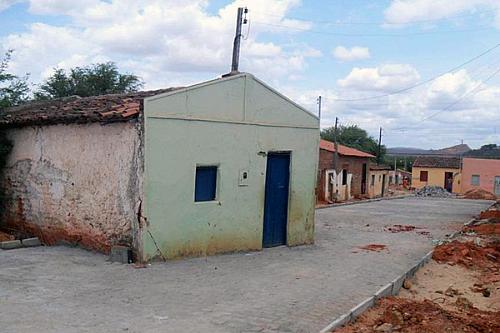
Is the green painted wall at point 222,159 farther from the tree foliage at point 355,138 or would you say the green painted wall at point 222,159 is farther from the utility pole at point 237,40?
the tree foliage at point 355,138

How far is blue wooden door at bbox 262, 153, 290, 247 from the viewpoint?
481 inches

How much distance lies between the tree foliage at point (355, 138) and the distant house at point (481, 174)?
13.5m

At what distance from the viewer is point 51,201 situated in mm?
11766

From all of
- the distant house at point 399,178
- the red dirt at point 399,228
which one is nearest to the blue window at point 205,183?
the red dirt at point 399,228

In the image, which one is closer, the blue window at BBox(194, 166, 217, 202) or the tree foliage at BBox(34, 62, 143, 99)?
the blue window at BBox(194, 166, 217, 202)

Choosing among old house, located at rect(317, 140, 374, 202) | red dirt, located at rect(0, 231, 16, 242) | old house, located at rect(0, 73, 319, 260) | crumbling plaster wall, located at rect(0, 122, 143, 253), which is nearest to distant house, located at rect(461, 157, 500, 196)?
old house, located at rect(317, 140, 374, 202)

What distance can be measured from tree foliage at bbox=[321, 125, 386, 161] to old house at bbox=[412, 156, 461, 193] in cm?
683

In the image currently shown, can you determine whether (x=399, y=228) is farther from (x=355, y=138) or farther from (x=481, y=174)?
(x=355, y=138)

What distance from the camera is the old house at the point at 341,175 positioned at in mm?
34688

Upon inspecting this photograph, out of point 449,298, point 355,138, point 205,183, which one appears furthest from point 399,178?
point 449,298

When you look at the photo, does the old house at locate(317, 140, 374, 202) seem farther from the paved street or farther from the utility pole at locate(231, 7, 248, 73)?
the paved street

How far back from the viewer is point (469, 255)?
43.2ft

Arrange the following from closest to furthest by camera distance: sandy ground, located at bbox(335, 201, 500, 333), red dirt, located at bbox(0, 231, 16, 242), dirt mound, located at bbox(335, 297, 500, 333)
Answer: dirt mound, located at bbox(335, 297, 500, 333) < sandy ground, located at bbox(335, 201, 500, 333) < red dirt, located at bbox(0, 231, 16, 242)

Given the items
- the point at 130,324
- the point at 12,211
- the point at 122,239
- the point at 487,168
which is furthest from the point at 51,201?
the point at 487,168
